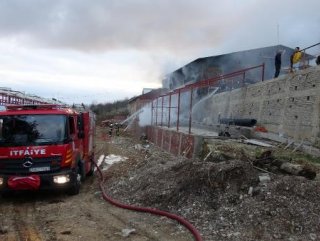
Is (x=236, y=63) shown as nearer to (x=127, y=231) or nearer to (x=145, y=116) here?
(x=145, y=116)

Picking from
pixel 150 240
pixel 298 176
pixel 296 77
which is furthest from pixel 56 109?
pixel 296 77

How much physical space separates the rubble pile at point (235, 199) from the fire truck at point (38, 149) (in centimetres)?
169

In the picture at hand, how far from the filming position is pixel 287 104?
17.8 m

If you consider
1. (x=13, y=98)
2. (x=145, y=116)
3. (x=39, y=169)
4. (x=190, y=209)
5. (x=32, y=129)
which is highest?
(x=13, y=98)

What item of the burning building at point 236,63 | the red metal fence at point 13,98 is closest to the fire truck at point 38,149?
the red metal fence at point 13,98

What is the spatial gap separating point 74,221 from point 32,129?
3.23 m

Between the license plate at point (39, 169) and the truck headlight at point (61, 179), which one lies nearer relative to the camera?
the license plate at point (39, 169)

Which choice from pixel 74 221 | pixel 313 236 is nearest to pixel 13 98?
pixel 74 221

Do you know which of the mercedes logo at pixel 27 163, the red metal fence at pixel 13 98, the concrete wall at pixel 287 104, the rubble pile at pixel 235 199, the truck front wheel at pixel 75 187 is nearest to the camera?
the rubble pile at pixel 235 199

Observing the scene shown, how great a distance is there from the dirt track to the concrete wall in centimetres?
771

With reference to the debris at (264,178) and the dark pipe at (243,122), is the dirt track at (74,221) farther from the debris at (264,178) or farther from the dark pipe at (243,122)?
the dark pipe at (243,122)

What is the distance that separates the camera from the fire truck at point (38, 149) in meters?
11.3

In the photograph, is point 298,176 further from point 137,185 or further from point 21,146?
point 21,146

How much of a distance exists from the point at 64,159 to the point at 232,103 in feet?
51.1
